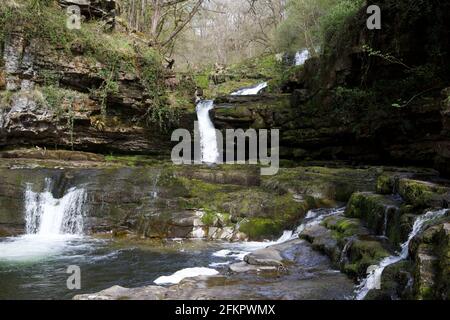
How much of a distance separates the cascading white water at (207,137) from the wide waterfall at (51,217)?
6.25m

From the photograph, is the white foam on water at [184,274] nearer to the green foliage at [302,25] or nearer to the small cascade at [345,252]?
the small cascade at [345,252]

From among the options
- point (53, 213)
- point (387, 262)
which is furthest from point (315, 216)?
point (53, 213)

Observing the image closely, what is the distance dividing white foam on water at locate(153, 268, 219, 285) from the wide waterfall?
14.2 feet

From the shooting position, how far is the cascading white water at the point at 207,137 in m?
17.4

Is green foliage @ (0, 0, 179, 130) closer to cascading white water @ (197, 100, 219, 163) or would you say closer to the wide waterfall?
cascading white water @ (197, 100, 219, 163)

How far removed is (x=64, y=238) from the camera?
11.0 metres

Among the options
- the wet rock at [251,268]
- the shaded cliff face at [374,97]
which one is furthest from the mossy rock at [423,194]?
the wet rock at [251,268]

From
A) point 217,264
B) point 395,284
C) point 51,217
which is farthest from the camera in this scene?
point 51,217

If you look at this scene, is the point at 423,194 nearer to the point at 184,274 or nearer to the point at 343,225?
the point at 343,225

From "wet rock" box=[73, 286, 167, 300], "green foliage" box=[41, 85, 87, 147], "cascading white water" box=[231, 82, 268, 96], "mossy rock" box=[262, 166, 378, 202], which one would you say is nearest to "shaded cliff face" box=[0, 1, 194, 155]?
"green foliage" box=[41, 85, 87, 147]

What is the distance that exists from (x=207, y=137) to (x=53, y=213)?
7360 mm

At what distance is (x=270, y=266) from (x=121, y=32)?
47.0 feet

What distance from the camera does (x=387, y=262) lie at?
626 cm
